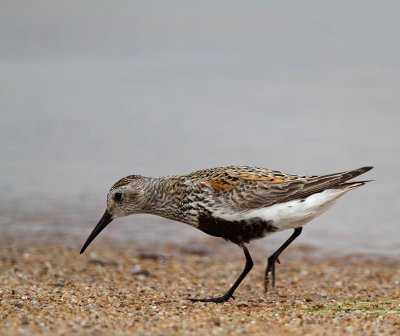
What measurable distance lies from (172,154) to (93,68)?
4.64m

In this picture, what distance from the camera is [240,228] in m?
7.09

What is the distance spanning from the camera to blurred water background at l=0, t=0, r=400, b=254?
1074 centimetres

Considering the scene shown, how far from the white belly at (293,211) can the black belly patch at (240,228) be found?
0.03 meters

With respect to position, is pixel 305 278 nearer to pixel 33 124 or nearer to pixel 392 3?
pixel 33 124

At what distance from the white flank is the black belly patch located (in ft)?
0.11

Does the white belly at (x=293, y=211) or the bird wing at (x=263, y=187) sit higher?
the bird wing at (x=263, y=187)

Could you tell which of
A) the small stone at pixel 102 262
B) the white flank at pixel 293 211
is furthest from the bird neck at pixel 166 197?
the small stone at pixel 102 262

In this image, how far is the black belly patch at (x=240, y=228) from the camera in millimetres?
7066

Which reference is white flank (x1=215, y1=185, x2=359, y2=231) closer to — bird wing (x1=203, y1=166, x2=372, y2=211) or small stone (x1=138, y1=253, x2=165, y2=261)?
bird wing (x1=203, y1=166, x2=372, y2=211)

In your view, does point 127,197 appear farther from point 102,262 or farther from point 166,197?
point 102,262

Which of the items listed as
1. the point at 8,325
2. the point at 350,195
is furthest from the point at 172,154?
the point at 8,325

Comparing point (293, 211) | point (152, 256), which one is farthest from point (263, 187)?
point (152, 256)

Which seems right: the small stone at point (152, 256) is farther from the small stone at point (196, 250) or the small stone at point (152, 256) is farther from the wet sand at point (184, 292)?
the small stone at point (196, 250)

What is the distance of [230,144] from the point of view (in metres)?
12.5
